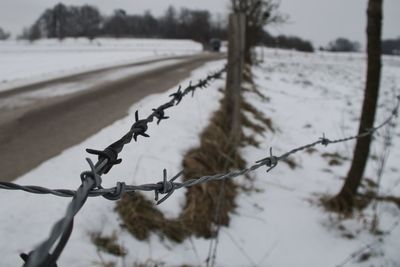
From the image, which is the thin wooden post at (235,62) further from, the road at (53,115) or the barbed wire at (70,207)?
the barbed wire at (70,207)

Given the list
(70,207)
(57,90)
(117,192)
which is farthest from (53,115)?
(70,207)

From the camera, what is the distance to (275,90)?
10109 mm

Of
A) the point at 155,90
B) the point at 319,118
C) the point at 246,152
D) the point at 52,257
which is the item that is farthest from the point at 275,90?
the point at 52,257

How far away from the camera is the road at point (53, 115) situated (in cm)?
314

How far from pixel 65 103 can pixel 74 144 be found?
6.15ft

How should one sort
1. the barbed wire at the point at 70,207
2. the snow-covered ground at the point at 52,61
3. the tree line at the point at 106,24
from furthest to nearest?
the tree line at the point at 106,24 < the snow-covered ground at the point at 52,61 < the barbed wire at the point at 70,207

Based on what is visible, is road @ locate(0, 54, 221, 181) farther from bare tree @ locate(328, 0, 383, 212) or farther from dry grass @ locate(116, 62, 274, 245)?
bare tree @ locate(328, 0, 383, 212)

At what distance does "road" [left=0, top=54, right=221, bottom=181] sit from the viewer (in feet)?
10.3

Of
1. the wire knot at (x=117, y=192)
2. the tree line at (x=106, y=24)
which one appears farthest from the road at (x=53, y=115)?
the tree line at (x=106, y=24)

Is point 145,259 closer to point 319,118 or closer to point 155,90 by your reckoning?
point 155,90

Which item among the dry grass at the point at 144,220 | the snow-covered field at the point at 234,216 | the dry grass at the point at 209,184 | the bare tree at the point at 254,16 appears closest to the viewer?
the snow-covered field at the point at 234,216

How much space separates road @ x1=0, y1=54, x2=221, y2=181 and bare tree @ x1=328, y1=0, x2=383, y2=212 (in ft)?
9.06

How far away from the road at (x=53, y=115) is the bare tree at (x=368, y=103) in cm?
276

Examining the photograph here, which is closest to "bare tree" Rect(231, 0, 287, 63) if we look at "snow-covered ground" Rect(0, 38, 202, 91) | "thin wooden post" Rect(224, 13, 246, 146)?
"snow-covered ground" Rect(0, 38, 202, 91)
